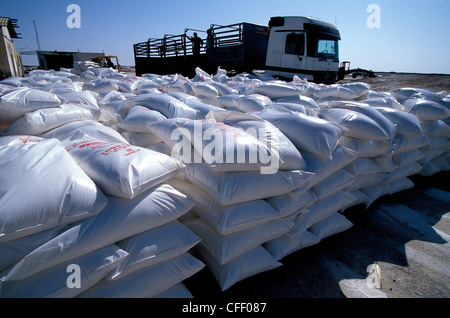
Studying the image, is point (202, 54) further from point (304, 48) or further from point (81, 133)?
point (81, 133)

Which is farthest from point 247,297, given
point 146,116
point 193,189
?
point 146,116

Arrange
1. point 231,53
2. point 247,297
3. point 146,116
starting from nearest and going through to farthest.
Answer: point 247,297 → point 146,116 → point 231,53

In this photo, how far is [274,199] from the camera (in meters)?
1.58

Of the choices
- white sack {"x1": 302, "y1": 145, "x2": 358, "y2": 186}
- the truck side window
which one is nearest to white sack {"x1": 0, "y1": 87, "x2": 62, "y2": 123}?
white sack {"x1": 302, "y1": 145, "x2": 358, "y2": 186}

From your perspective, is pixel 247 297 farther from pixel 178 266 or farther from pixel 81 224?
pixel 81 224

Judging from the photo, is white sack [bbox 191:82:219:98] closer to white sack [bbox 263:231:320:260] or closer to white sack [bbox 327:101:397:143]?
white sack [bbox 327:101:397:143]

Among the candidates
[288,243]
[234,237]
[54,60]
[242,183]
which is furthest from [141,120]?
[54,60]

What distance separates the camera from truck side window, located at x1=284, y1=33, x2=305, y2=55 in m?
5.64

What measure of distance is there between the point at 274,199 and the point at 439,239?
5.24 ft

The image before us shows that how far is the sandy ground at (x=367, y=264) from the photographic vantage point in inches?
57.8

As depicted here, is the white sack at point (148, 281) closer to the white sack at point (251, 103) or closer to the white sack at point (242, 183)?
the white sack at point (242, 183)

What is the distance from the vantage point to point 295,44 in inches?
226

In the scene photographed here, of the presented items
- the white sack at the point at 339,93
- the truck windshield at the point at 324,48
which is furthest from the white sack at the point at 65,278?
the truck windshield at the point at 324,48

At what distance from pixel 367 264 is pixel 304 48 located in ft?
17.4
